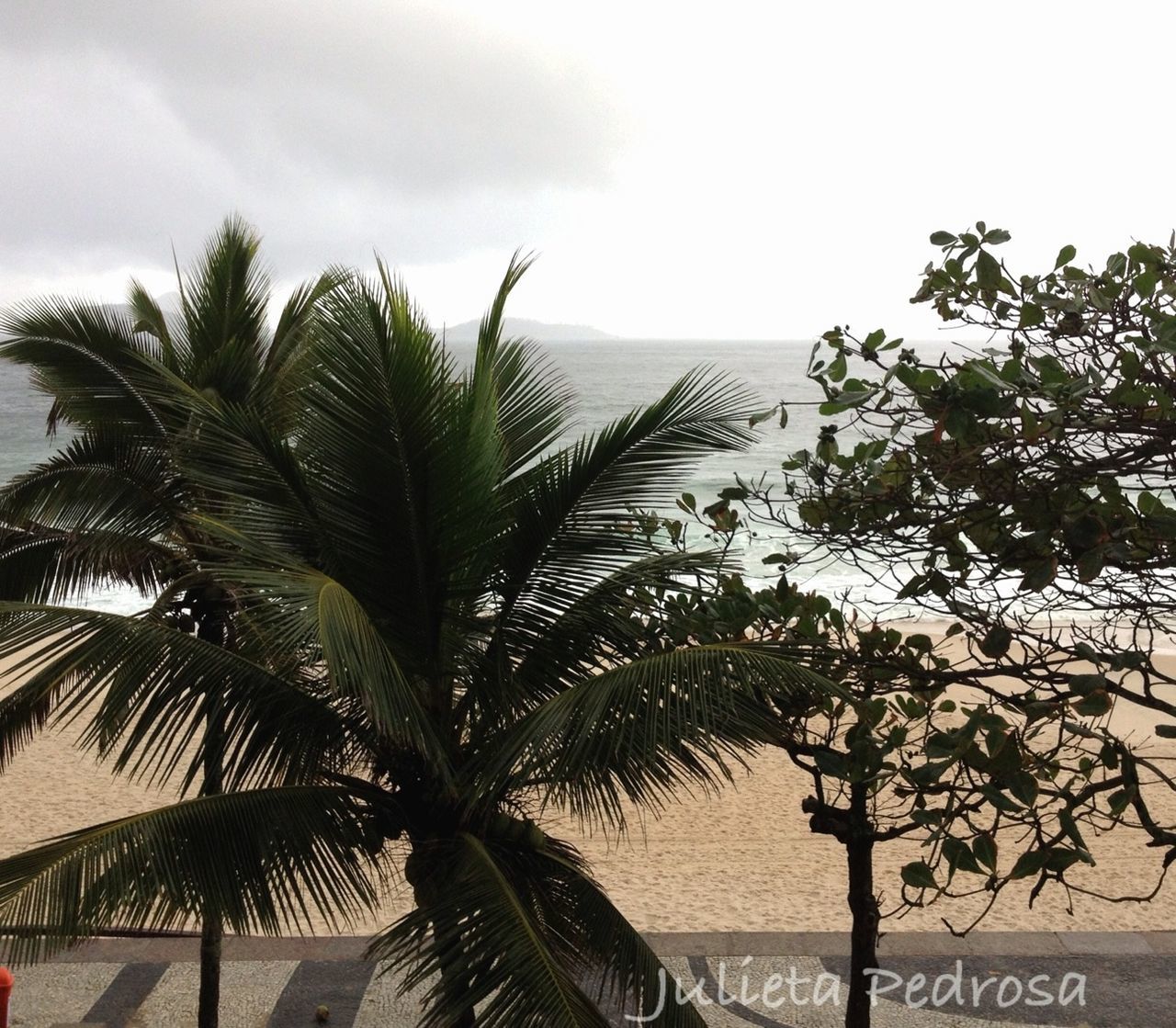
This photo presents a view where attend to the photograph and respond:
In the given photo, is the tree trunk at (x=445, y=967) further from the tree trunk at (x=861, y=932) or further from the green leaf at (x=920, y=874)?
the tree trunk at (x=861, y=932)

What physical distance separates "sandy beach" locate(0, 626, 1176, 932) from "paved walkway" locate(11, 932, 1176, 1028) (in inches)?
20.9

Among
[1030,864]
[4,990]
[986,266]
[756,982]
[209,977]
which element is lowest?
[756,982]

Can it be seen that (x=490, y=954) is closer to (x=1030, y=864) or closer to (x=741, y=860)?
(x=1030, y=864)

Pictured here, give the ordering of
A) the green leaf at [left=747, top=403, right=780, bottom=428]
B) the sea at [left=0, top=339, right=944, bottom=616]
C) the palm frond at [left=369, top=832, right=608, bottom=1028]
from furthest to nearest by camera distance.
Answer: the sea at [left=0, top=339, right=944, bottom=616] → the palm frond at [left=369, top=832, right=608, bottom=1028] → the green leaf at [left=747, top=403, right=780, bottom=428]

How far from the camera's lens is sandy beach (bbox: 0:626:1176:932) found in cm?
834

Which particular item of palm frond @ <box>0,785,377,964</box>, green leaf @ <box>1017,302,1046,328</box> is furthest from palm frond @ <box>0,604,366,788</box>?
green leaf @ <box>1017,302,1046,328</box>

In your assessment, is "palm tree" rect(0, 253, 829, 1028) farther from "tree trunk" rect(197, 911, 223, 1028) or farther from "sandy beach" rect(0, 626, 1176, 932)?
"sandy beach" rect(0, 626, 1176, 932)

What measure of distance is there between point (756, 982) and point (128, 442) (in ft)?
16.9

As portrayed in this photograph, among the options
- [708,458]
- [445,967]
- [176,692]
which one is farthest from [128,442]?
[708,458]

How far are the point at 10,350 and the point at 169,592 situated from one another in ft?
7.49

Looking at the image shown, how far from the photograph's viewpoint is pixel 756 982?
6.98 metres

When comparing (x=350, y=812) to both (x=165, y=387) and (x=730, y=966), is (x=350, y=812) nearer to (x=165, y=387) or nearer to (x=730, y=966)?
(x=165, y=387)

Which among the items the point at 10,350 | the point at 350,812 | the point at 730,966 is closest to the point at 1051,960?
the point at 730,966

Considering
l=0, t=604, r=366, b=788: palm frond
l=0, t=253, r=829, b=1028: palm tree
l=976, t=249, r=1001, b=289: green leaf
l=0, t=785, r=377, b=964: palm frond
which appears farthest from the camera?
l=0, t=604, r=366, b=788: palm frond
